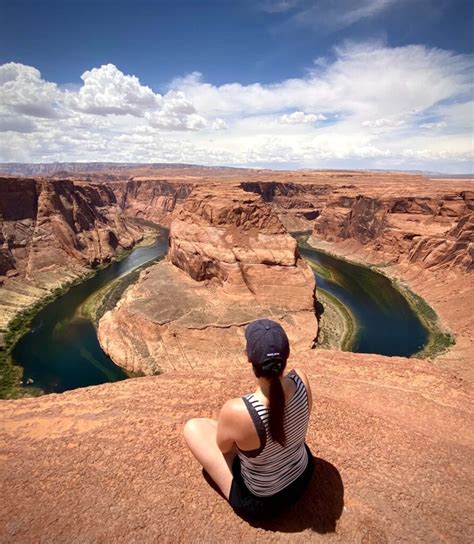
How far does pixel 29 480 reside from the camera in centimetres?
586

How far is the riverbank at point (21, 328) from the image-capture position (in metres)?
29.0

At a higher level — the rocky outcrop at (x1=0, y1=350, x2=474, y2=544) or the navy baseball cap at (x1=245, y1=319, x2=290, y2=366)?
the navy baseball cap at (x1=245, y1=319, x2=290, y2=366)

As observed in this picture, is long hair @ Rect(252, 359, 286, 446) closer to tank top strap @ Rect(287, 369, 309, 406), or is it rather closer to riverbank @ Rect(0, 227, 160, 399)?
tank top strap @ Rect(287, 369, 309, 406)

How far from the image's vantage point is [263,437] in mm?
4039

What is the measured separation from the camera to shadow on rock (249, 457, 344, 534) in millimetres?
4758

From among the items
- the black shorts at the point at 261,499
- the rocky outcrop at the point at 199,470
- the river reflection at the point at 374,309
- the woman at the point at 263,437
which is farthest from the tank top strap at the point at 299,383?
the river reflection at the point at 374,309

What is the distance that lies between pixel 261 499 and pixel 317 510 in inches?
36.0

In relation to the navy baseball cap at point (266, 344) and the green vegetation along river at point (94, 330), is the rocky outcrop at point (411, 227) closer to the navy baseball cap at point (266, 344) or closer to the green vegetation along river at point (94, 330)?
the green vegetation along river at point (94, 330)

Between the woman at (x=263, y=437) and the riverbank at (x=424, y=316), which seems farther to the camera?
the riverbank at (x=424, y=316)

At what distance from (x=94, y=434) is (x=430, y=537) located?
5.70 meters

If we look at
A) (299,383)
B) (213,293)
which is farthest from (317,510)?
(213,293)

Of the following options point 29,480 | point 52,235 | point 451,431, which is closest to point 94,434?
point 29,480

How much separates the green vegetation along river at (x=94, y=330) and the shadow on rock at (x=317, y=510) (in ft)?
91.0

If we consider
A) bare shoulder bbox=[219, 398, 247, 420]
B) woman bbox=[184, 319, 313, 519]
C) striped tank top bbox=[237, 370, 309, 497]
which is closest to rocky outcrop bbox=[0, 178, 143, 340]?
woman bbox=[184, 319, 313, 519]
